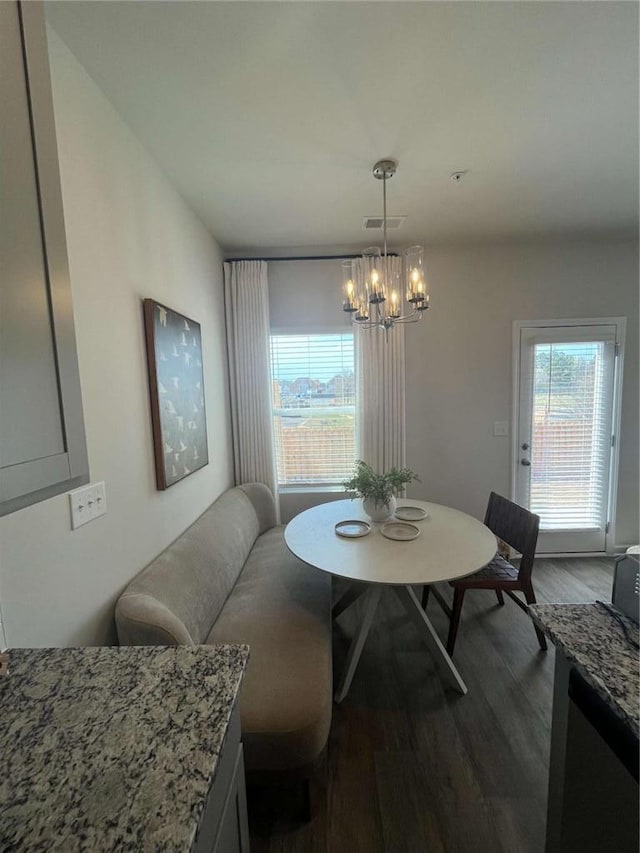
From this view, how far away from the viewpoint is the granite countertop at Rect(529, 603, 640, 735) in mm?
646

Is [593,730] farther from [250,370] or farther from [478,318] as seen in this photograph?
[478,318]

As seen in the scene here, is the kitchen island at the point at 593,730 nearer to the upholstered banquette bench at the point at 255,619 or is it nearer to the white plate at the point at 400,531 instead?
the upholstered banquette bench at the point at 255,619

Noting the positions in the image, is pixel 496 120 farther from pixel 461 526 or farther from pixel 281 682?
pixel 281 682

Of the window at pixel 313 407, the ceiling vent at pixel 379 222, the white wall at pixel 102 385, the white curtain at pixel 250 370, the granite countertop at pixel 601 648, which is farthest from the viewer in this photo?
the window at pixel 313 407

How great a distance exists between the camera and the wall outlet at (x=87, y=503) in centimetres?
116

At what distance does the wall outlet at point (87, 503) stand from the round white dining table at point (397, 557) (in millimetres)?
918

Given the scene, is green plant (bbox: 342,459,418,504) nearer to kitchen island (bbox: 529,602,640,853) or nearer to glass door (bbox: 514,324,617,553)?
kitchen island (bbox: 529,602,640,853)

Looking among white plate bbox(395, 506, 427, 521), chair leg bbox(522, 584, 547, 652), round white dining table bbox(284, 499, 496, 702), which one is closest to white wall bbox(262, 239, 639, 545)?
white plate bbox(395, 506, 427, 521)

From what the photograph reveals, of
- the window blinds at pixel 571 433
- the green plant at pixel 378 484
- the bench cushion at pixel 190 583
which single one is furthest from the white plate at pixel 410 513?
the window blinds at pixel 571 433

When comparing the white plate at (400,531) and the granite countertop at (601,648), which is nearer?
the granite countertop at (601,648)

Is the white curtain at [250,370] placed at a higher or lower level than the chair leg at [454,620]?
higher

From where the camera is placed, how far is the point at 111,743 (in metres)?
0.66

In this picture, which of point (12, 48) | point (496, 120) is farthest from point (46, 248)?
point (496, 120)

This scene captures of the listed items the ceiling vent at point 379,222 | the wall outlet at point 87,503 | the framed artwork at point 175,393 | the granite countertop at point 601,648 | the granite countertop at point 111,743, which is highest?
the ceiling vent at point 379,222
